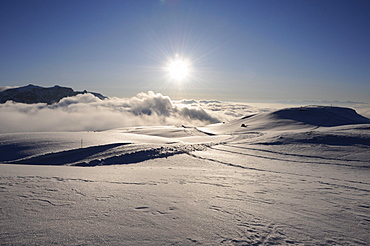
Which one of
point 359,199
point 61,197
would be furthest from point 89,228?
point 359,199

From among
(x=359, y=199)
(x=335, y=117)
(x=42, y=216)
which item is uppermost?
(x=335, y=117)

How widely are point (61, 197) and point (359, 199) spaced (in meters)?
6.27

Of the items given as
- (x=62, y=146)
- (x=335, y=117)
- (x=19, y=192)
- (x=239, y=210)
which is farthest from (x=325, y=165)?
(x=335, y=117)

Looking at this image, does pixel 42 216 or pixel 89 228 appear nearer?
pixel 89 228

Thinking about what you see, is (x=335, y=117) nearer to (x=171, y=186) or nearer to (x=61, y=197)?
(x=171, y=186)

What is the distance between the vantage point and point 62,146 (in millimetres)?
12164

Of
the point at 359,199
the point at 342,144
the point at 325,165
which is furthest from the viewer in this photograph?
the point at 342,144

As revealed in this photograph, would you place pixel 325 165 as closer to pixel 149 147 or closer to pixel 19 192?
pixel 149 147

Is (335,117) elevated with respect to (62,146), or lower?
elevated

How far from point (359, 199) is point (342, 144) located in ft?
32.3

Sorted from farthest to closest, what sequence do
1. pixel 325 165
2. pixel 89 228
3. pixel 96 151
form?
pixel 96 151 → pixel 325 165 → pixel 89 228

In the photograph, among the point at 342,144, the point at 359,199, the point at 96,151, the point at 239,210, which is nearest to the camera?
the point at 239,210

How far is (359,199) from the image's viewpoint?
485 centimetres

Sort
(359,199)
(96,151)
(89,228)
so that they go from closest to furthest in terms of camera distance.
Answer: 1. (89,228)
2. (359,199)
3. (96,151)
